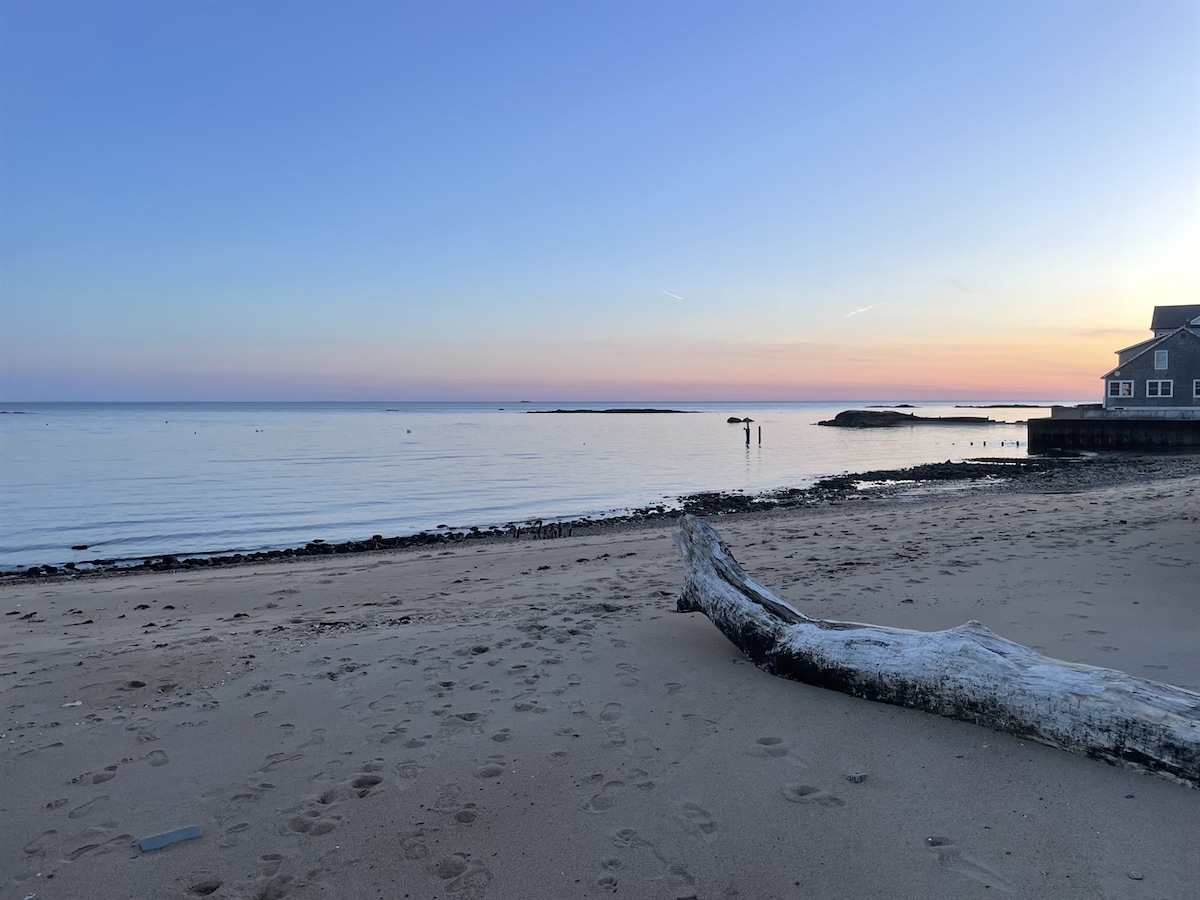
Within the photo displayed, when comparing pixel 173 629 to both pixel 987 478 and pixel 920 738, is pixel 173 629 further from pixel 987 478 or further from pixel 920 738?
pixel 987 478

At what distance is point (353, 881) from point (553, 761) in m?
1.35

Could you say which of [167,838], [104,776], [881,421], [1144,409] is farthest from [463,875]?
[881,421]

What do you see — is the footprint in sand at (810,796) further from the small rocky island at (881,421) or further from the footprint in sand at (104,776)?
the small rocky island at (881,421)

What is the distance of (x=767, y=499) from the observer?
23.7 metres

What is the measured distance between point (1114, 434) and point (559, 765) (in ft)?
157

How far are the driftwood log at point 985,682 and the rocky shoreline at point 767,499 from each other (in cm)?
1052

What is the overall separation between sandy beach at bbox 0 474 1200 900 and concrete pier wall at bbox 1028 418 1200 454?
39.6 m

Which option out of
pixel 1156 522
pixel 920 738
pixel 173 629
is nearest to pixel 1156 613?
pixel 920 738

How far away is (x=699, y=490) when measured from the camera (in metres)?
27.2

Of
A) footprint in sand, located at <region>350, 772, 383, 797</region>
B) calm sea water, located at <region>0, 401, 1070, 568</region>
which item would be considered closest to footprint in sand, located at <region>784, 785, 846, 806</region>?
footprint in sand, located at <region>350, 772, 383, 797</region>

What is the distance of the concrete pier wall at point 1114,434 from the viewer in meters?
39.1

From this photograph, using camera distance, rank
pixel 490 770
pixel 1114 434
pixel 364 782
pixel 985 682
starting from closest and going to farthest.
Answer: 1. pixel 364 782
2. pixel 490 770
3. pixel 985 682
4. pixel 1114 434

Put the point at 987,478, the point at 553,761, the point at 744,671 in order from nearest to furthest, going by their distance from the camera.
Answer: the point at 553,761 → the point at 744,671 → the point at 987,478

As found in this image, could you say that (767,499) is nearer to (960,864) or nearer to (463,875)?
(960,864)
